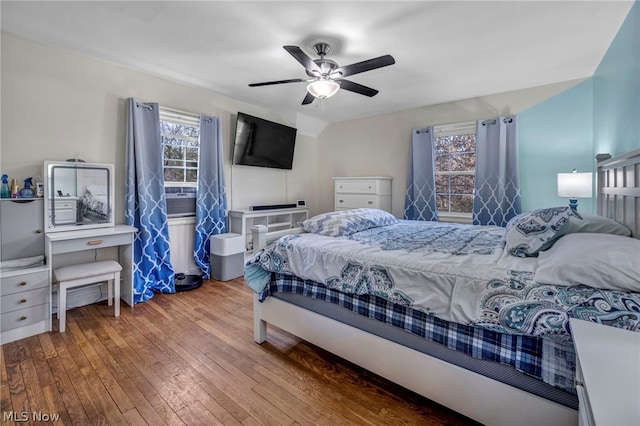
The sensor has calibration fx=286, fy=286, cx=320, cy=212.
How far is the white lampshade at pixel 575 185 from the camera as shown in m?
2.74

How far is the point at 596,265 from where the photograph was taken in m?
1.14

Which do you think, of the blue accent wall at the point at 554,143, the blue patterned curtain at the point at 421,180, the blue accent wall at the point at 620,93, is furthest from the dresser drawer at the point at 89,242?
the blue accent wall at the point at 554,143

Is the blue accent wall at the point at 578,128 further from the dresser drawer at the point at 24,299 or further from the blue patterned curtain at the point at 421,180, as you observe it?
the dresser drawer at the point at 24,299

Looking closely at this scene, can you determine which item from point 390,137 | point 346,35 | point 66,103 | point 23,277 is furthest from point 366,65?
point 23,277

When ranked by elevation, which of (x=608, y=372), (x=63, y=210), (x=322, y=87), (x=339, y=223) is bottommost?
(x=608, y=372)

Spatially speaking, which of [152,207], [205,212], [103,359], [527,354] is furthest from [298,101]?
[527,354]

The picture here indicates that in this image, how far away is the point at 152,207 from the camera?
3.21m

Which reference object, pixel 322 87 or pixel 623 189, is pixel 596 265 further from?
pixel 322 87

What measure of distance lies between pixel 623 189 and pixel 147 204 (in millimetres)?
3978

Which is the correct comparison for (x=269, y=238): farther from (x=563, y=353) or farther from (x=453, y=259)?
(x=563, y=353)

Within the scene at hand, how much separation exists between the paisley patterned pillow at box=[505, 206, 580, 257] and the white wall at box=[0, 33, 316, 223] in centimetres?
362

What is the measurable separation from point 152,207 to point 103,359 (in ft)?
5.48

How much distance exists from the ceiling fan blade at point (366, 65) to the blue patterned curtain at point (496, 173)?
6.69 feet

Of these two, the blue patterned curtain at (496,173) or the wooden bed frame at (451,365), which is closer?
the wooden bed frame at (451,365)
